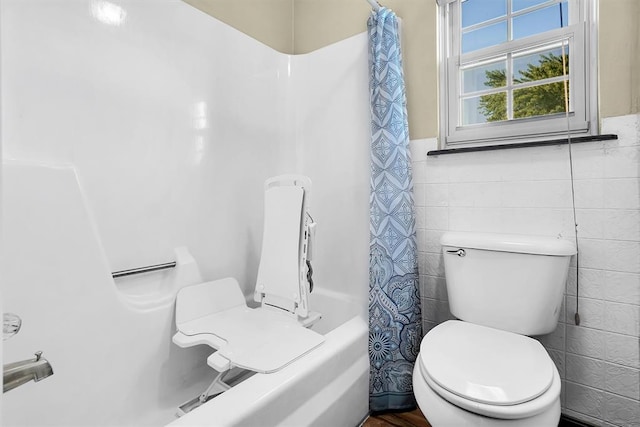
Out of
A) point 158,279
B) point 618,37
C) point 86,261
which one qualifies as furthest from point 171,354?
point 618,37

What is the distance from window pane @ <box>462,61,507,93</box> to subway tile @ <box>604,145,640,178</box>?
1.76 feet

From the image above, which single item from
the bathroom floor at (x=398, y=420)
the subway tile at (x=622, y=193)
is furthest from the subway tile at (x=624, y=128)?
the bathroom floor at (x=398, y=420)

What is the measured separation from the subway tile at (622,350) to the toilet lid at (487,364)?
38 cm

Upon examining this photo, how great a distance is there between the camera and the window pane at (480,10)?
1.60m

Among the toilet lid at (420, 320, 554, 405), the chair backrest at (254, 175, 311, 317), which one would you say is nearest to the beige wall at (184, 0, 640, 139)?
the chair backrest at (254, 175, 311, 317)

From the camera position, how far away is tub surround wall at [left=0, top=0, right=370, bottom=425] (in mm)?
1160

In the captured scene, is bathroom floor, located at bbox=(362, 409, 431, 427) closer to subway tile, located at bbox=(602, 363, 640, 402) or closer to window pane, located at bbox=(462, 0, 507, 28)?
subway tile, located at bbox=(602, 363, 640, 402)

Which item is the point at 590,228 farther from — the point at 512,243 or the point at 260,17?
the point at 260,17

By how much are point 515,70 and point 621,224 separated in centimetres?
78

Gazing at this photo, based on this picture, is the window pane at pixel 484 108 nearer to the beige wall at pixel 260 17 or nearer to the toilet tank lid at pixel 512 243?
the toilet tank lid at pixel 512 243

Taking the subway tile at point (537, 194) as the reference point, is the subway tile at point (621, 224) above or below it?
below

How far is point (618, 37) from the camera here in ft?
4.24

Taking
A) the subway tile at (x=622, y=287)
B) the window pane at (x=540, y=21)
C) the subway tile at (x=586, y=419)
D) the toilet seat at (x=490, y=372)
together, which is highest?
the window pane at (x=540, y=21)

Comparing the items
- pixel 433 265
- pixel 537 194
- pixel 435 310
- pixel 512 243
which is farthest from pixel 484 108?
pixel 435 310
